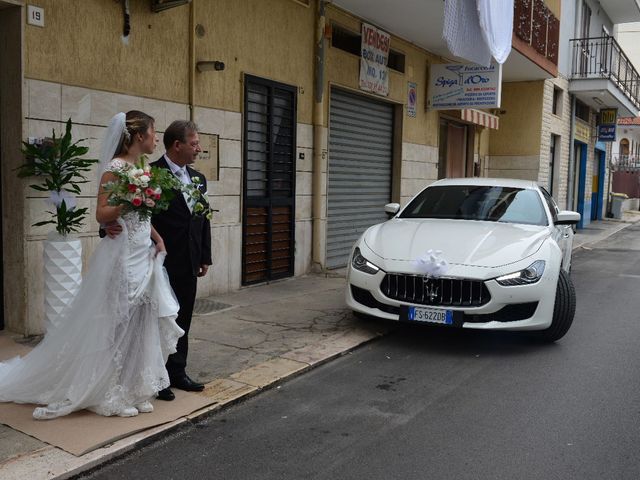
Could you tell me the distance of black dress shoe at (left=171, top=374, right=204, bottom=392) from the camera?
15.5 ft

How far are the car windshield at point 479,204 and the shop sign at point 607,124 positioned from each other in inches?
790

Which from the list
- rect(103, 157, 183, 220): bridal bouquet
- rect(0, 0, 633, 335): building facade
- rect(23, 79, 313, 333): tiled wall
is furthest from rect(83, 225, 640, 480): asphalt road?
rect(0, 0, 633, 335): building facade

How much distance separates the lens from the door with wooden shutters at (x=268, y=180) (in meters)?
8.73

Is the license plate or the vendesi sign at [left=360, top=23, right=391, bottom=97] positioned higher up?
the vendesi sign at [left=360, top=23, right=391, bottom=97]

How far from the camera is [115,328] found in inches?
163

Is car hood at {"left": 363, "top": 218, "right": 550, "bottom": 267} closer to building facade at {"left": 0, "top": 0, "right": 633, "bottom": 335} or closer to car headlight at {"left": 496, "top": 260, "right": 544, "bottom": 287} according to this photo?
car headlight at {"left": 496, "top": 260, "right": 544, "bottom": 287}

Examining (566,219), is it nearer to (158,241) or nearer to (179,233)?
(179,233)

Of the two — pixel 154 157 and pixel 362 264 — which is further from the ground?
pixel 154 157

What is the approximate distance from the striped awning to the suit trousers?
1122 centimetres

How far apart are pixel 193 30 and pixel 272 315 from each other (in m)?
3.38

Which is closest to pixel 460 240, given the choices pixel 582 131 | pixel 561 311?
pixel 561 311

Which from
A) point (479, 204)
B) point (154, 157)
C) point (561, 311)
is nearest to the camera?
point (561, 311)

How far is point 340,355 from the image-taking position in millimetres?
5945

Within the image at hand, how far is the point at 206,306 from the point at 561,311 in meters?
3.87
